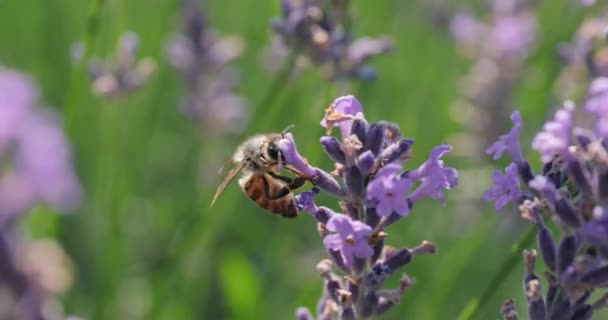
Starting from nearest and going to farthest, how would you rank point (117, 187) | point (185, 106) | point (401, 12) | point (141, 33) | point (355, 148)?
point (355, 148), point (117, 187), point (185, 106), point (141, 33), point (401, 12)

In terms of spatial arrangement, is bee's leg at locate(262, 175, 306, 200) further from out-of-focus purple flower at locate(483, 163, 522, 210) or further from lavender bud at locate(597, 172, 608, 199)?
lavender bud at locate(597, 172, 608, 199)

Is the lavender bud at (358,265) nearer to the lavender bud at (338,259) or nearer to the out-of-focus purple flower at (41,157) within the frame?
the lavender bud at (338,259)

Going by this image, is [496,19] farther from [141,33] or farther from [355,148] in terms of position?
[355,148]

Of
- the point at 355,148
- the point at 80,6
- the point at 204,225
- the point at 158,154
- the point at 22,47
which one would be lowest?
the point at 355,148

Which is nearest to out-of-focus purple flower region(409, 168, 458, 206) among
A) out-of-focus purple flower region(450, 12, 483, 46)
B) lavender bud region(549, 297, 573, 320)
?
lavender bud region(549, 297, 573, 320)

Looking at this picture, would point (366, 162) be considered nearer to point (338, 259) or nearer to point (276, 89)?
point (338, 259)

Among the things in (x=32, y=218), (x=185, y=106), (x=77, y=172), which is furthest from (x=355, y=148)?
(x=77, y=172)

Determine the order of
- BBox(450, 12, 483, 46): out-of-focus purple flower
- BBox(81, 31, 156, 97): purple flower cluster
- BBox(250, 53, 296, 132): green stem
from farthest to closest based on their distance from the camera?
BBox(450, 12, 483, 46): out-of-focus purple flower, BBox(81, 31, 156, 97): purple flower cluster, BBox(250, 53, 296, 132): green stem
